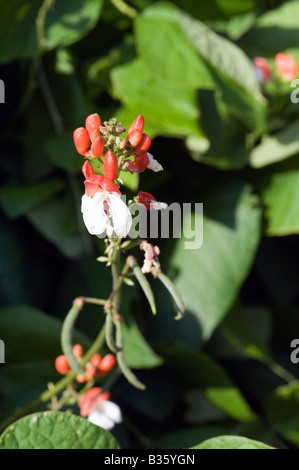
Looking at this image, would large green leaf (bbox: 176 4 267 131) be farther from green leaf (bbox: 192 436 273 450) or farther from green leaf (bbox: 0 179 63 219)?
green leaf (bbox: 192 436 273 450)

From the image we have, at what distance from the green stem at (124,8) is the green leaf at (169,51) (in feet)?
0.20

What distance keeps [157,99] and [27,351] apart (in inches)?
16.5

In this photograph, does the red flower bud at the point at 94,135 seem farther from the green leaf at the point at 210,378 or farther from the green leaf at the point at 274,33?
the green leaf at the point at 274,33

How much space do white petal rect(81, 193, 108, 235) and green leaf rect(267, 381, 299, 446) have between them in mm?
602

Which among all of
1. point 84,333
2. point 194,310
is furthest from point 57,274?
point 194,310

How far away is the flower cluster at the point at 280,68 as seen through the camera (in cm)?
101

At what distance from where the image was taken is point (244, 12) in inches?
42.5

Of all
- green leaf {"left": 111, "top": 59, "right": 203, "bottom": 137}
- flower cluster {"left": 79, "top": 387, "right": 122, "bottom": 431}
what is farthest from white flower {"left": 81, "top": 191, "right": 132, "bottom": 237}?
green leaf {"left": 111, "top": 59, "right": 203, "bottom": 137}

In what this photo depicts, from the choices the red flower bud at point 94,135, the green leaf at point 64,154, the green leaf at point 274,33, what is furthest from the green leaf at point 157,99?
the red flower bud at point 94,135

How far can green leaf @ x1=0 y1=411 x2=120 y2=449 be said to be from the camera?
0.58 metres
